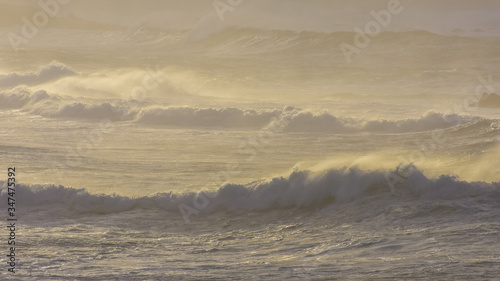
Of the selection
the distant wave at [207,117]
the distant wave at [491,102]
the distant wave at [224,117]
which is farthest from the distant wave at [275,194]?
the distant wave at [491,102]

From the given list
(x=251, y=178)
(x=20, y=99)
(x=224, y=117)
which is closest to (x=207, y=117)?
(x=224, y=117)

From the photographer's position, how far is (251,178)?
11.2 m

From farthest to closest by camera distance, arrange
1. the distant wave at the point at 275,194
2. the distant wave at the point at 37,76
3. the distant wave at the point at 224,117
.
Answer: the distant wave at the point at 37,76
the distant wave at the point at 224,117
the distant wave at the point at 275,194

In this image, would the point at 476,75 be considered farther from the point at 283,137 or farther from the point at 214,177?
the point at 214,177

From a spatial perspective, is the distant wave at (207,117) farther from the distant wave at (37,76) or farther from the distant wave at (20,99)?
the distant wave at (37,76)

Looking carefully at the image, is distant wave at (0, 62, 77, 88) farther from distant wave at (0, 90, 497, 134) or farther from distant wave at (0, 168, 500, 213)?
distant wave at (0, 168, 500, 213)

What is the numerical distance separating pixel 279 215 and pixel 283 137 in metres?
6.10

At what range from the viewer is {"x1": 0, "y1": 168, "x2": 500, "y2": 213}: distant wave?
31.4 ft

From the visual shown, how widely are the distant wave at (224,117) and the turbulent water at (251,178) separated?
0.17 ft

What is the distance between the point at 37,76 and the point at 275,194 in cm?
1829

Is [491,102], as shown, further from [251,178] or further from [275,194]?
[275,194]

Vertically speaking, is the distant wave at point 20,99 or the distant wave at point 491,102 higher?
the distant wave at point 20,99

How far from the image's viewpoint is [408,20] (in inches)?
1563

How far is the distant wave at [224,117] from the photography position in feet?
53.6
